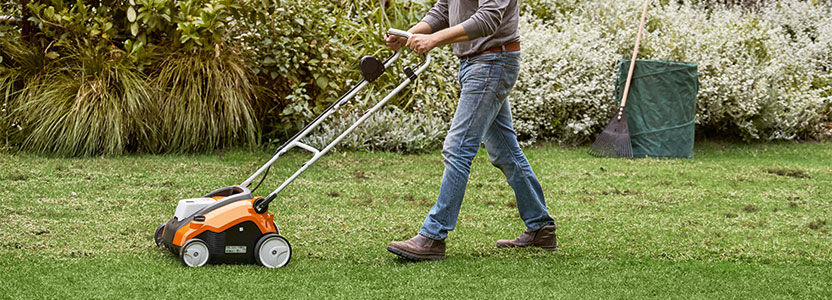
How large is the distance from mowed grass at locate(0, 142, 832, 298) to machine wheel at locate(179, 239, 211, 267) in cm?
4

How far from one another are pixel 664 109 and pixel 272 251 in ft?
16.2

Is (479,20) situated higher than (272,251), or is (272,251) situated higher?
(479,20)

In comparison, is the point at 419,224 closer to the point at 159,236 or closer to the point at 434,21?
the point at 434,21

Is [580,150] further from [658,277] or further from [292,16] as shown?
[658,277]

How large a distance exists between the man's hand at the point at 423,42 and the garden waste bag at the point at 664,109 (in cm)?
441

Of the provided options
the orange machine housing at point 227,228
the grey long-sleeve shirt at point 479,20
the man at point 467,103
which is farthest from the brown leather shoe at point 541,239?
the orange machine housing at point 227,228

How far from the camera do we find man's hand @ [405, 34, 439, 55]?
11.4ft

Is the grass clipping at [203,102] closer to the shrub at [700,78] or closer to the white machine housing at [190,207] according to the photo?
the shrub at [700,78]

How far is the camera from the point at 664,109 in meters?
7.54

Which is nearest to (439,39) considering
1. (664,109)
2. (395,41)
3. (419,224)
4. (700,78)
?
(395,41)

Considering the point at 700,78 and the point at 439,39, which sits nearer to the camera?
the point at 439,39

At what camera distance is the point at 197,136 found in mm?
6609

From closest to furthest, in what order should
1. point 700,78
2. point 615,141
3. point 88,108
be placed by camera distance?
1. point 88,108
2. point 615,141
3. point 700,78

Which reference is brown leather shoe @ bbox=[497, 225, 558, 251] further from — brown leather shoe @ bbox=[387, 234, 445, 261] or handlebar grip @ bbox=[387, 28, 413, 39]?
handlebar grip @ bbox=[387, 28, 413, 39]
